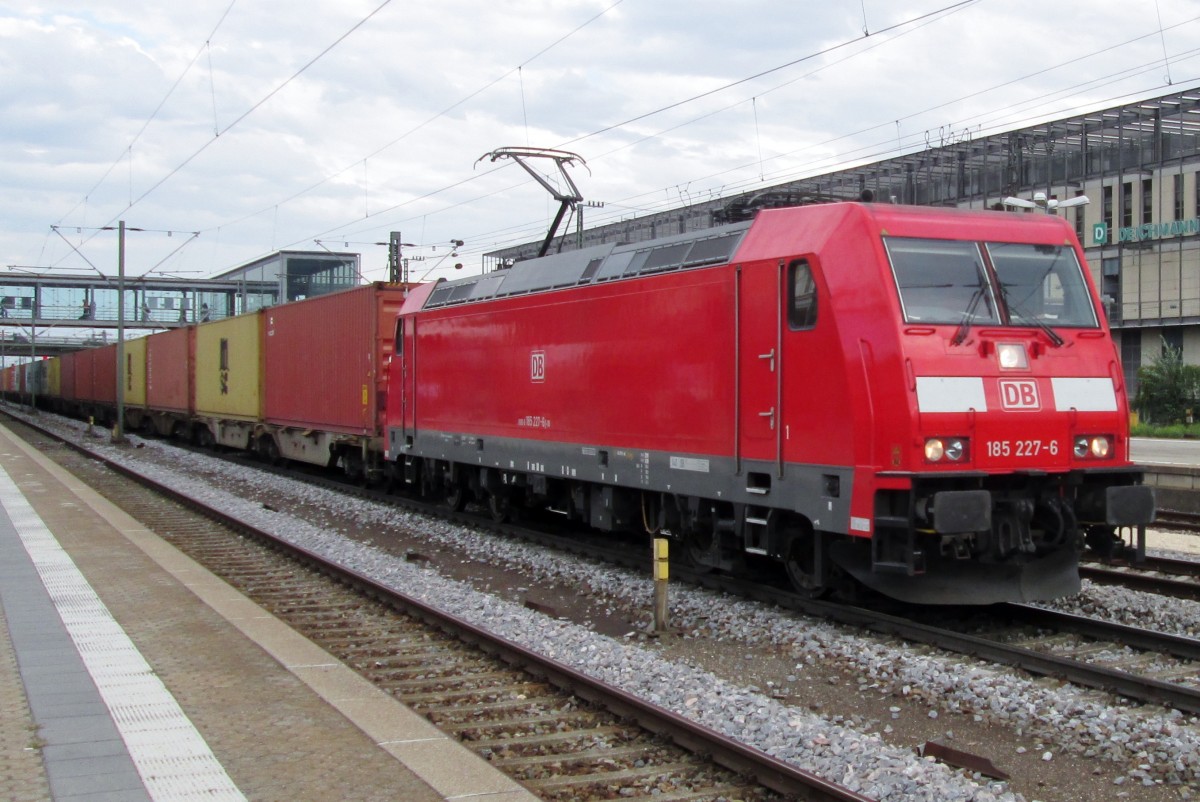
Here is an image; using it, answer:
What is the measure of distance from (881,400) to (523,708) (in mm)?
3470

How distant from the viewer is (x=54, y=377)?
6606cm

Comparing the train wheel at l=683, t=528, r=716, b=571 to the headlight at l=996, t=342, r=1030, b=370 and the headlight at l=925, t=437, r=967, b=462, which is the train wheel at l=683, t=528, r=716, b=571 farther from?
the headlight at l=996, t=342, r=1030, b=370

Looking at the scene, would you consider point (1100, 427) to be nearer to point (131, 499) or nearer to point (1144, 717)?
point (1144, 717)

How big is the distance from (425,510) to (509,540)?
3.22 m

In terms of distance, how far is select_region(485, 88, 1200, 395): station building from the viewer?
135 ft

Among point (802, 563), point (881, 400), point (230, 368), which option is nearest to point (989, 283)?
point (881, 400)

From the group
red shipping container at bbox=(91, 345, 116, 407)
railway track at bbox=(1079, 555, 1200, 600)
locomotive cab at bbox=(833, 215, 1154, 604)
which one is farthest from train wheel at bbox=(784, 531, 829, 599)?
red shipping container at bbox=(91, 345, 116, 407)

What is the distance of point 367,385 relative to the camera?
795 inches

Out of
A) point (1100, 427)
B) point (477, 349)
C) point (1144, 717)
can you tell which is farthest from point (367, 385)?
point (1144, 717)

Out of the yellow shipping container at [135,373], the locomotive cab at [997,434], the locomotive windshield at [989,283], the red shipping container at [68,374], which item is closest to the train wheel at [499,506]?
the locomotive cab at [997,434]

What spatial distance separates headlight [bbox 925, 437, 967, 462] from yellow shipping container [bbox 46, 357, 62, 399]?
63.4 meters

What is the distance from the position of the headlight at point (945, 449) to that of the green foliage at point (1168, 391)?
35128mm

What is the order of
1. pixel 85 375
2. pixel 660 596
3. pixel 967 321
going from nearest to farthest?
pixel 967 321 → pixel 660 596 → pixel 85 375

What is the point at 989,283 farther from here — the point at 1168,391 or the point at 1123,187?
the point at 1123,187
